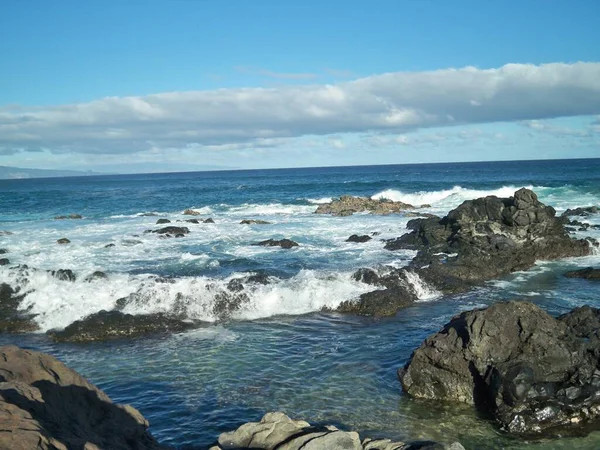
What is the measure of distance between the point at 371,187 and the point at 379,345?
70072 mm

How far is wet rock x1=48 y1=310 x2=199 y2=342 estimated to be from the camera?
53.5 feet

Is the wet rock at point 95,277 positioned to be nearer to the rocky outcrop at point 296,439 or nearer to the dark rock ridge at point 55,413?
the dark rock ridge at point 55,413

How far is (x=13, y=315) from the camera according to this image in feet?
60.0

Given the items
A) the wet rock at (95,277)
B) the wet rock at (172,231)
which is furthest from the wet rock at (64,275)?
the wet rock at (172,231)

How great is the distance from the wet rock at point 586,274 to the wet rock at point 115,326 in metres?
15.6

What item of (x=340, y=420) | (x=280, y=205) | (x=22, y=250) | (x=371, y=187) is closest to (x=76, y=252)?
(x=22, y=250)

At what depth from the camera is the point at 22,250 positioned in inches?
1220

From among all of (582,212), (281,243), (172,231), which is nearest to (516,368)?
(281,243)

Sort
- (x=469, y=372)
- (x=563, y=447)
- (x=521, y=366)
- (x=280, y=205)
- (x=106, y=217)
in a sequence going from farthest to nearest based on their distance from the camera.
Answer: (x=280, y=205), (x=106, y=217), (x=469, y=372), (x=521, y=366), (x=563, y=447)

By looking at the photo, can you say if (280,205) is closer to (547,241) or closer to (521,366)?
(547,241)

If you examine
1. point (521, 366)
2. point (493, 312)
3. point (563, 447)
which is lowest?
point (563, 447)

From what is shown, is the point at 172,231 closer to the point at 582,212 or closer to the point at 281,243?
the point at 281,243

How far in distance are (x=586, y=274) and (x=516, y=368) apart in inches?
527

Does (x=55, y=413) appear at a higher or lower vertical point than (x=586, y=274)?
higher
